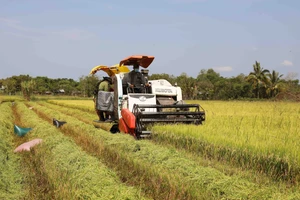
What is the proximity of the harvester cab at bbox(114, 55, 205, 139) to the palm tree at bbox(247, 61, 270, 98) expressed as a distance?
49.6 m

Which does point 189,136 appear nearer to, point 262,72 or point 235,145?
point 235,145

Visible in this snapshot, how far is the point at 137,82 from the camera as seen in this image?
34.1 ft

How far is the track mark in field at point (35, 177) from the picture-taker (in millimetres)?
4453

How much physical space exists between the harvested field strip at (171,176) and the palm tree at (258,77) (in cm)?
5322

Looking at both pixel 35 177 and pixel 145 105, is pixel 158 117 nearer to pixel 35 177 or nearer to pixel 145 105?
pixel 145 105

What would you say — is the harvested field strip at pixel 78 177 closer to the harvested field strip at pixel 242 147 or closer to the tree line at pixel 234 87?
the harvested field strip at pixel 242 147

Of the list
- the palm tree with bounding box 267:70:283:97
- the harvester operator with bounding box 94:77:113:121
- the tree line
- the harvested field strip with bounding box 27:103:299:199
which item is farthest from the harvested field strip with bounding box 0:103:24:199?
the palm tree with bounding box 267:70:283:97

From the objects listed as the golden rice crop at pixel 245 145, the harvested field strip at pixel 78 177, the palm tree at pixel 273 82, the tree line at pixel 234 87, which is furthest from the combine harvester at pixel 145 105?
the palm tree at pixel 273 82

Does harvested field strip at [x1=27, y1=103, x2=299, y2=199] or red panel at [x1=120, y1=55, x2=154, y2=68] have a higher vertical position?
red panel at [x1=120, y1=55, x2=154, y2=68]

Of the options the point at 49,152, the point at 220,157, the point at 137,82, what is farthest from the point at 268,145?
the point at 137,82

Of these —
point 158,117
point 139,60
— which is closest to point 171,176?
point 158,117

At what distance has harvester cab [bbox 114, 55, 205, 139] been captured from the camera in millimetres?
8695

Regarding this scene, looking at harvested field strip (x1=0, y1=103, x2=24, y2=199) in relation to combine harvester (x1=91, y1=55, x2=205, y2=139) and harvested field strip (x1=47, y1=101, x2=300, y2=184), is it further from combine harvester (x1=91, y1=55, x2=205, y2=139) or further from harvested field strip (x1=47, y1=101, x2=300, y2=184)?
harvested field strip (x1=47, y1=101, x2=300, y2=184)

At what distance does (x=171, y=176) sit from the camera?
16.1 ft
